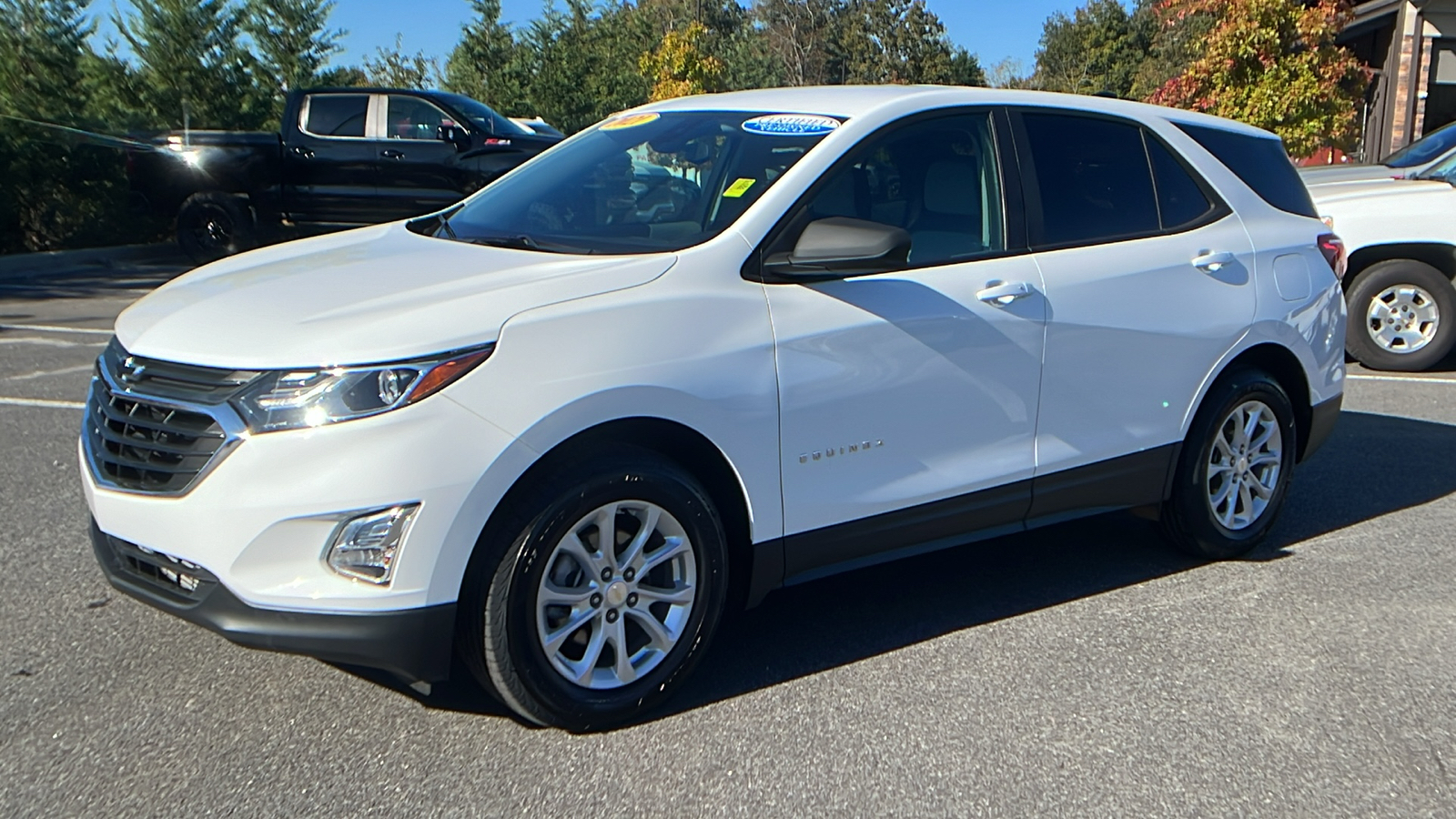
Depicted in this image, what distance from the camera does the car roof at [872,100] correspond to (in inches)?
173

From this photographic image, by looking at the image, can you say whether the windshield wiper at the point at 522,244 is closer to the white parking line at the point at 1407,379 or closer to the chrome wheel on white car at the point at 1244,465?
the chrome wheel on white car at the point at 1244,465

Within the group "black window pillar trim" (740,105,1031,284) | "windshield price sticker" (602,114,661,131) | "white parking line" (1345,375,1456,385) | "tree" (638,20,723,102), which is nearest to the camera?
"black window pillar trim" (740,105,1031,284)

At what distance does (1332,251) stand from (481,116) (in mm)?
11240

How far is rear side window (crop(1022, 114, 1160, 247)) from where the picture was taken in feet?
15.3

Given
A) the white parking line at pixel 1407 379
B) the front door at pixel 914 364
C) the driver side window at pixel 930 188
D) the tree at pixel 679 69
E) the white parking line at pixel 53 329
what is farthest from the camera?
the tree at pixel 679 69

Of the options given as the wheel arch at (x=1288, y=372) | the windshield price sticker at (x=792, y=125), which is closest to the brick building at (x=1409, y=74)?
the wheel arch at (x=1288, y=372)

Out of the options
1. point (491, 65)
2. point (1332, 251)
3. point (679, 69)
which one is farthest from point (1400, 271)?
point (679, 69)

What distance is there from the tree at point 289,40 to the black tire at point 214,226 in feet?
17.8

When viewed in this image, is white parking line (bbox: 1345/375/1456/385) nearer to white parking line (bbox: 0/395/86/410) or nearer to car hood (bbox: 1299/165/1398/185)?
car hood (bbox: 1299/165/1398/185)

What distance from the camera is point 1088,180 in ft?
15.8

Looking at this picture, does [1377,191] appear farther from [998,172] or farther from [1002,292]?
[1002,292]

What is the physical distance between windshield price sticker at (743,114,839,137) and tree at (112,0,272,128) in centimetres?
1579

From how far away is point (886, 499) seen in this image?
4117mm

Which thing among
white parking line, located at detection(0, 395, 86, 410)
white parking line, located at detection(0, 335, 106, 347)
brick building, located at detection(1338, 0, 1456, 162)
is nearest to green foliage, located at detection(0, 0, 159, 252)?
white parking line, located at detection(0, 335, 106, 347)
